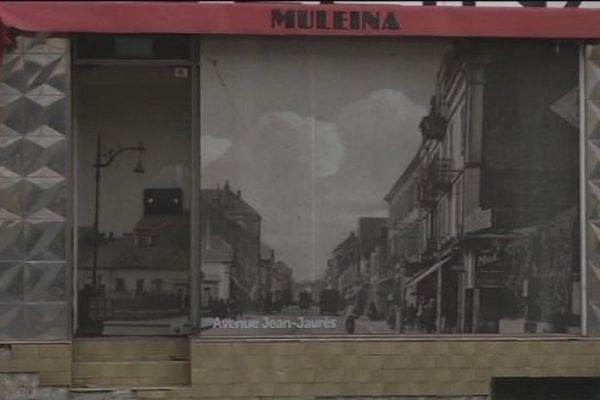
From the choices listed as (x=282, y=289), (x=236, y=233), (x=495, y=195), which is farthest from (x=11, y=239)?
(x=495, y=195)

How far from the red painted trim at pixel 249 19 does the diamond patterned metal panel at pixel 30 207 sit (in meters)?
0.26

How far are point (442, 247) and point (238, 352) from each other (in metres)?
1.90

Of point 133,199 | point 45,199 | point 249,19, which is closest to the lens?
point 249,19

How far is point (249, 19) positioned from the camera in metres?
7.14

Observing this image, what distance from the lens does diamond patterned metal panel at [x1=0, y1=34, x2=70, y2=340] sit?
7.22 m

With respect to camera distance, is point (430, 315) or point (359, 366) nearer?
point (359, 366)

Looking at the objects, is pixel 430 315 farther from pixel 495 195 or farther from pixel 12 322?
pixel 12 322

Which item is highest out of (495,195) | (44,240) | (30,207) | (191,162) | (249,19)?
(249,19)

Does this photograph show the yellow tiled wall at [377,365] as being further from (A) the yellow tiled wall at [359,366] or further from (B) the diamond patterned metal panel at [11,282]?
(B) the diamond patterned metal panel at [11,282]

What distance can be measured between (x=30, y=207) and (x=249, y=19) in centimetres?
231

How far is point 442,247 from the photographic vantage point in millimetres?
7516

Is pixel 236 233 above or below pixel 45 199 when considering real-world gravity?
below

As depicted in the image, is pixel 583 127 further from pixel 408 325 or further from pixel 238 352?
pixel 238 352

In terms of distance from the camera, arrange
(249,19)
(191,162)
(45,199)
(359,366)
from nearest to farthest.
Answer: (249,19) → (45,199) → (359,366) → (191,162)
